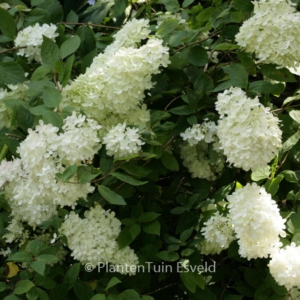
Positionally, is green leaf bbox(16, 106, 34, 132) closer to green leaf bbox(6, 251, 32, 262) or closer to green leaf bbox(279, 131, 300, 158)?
green leaf bbox(6, 251, 32, 262)

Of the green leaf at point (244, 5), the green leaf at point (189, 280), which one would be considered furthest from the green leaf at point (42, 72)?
the green leaf at point (189, 280)

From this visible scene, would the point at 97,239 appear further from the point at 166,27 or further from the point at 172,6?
the point at 172,6

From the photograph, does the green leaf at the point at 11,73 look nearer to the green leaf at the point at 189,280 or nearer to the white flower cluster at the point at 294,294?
the green leaf at the point at 189,280

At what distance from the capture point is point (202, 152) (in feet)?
6.12

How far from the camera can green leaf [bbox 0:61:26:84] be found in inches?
70.1

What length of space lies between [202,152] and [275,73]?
332 mm

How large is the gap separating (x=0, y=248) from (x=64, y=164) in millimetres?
546

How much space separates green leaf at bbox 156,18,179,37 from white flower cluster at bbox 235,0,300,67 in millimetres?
265

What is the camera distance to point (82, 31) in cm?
202

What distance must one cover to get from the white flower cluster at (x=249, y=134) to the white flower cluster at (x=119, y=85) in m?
0.25

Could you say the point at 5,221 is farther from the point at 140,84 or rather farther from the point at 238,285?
the point at 238,285

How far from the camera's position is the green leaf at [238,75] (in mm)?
1639

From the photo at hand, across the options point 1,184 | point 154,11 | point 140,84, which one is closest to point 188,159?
point 140,84

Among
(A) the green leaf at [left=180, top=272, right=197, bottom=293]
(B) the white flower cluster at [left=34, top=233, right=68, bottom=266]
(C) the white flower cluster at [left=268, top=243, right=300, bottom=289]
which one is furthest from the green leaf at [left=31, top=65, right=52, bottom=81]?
(C) the white flower cluster at [left=268, top=243, right=300, bottom=289]
